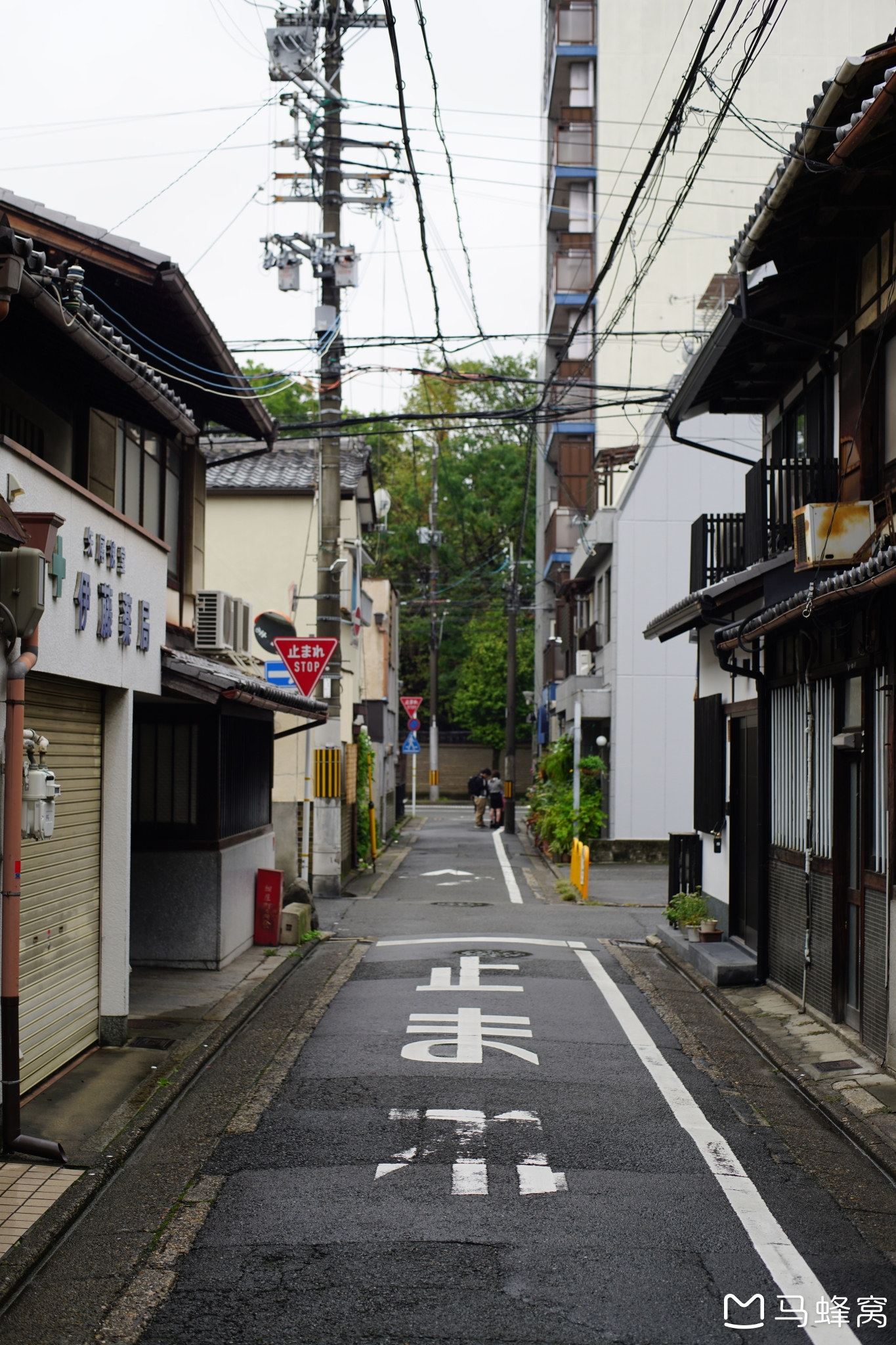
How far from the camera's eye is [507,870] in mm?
28781

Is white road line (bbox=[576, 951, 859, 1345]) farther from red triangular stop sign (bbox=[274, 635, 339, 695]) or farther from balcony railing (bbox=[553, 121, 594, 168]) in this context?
balcony railing (bbox=[553, 121, 594, 168])

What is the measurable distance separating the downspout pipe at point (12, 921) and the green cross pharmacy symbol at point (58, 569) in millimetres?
1143

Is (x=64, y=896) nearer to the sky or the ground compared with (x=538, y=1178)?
nearer to the sky

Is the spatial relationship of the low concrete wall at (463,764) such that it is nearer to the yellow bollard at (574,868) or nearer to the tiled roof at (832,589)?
the yellow bollard at (574,868)

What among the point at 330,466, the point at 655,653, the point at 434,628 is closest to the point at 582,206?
the point at 434,628

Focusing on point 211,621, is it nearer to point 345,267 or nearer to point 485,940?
point 485,940

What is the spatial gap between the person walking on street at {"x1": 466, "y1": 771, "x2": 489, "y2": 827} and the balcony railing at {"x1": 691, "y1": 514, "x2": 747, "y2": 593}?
90.9ft

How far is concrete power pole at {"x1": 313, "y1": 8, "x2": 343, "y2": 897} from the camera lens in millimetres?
19531

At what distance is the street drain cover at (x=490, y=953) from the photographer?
15484 millimetres

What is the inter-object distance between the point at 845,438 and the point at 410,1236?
29.0 feet

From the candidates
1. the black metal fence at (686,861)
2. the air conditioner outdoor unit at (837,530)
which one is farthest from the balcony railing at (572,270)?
the air conditioner outdoor unit at (837,530)

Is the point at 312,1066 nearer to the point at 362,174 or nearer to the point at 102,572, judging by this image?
the point at 102,572

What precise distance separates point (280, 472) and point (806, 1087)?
69.5 feet

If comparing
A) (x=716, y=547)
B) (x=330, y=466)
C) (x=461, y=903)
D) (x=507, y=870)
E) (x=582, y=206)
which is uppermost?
(x=582, y=206)
